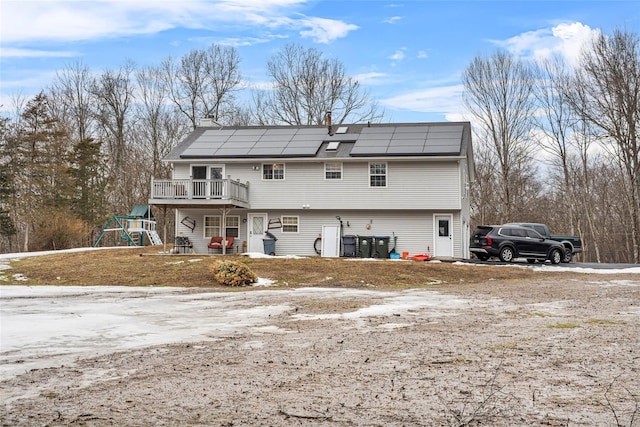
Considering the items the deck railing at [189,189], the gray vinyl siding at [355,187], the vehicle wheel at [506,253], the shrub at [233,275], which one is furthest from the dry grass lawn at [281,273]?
the gray vinyl siding at [355,187]

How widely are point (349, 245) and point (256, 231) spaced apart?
4.64 metres

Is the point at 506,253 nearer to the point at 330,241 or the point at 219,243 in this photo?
the point at 330,241

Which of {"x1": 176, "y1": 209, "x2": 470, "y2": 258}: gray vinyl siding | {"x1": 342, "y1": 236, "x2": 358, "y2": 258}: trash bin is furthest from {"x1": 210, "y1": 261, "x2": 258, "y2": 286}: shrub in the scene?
{"x1": 176, "y1": 209, "x2": 470, "y2": 258}: gray vinyl siding

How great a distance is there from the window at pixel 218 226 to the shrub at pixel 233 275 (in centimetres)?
959

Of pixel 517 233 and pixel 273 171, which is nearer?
pixel 517 233

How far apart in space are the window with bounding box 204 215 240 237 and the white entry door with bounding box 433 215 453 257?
Answer: 31.1ft

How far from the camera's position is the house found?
25375 mm

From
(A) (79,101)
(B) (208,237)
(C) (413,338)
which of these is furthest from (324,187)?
(A) (79,101)

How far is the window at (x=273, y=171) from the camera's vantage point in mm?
26922

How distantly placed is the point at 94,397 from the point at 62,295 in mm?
10477

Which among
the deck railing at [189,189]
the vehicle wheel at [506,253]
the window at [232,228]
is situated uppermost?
the deck railing at [189,189]

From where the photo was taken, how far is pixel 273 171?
27000mm

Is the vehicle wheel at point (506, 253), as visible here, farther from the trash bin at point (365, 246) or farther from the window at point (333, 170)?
the window at point (333, 170)

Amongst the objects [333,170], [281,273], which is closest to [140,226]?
[333,170]
